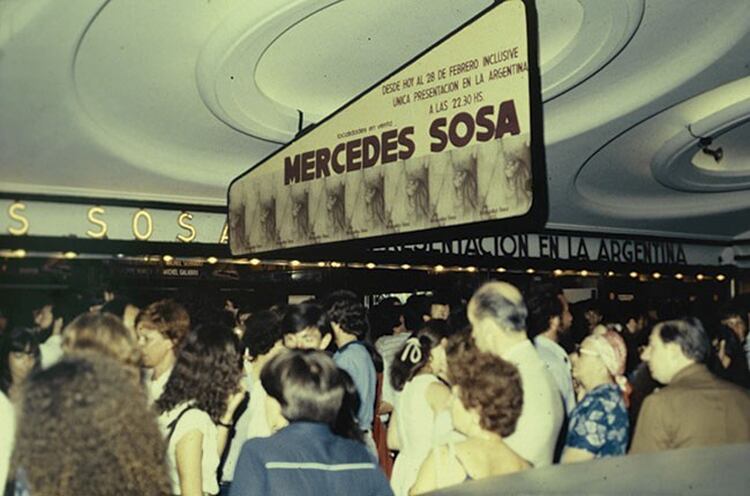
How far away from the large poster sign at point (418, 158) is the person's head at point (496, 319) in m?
0.36

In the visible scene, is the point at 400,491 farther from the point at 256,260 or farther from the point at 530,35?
the point at 530,35

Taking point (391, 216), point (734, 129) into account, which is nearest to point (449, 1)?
point (391, 216)

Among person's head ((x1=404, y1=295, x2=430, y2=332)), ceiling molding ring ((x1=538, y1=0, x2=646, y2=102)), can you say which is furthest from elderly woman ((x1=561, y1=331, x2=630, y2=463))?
ceiling molding ring ((x1=538, y1=0, x2=646, y2=102))

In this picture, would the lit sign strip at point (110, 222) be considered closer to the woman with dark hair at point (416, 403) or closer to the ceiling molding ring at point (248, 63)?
the ceiling molding ring at point (248, 63)

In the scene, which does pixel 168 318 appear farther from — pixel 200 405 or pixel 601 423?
pixel 601 423

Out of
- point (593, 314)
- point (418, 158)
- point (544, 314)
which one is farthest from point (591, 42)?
point (418, 158)

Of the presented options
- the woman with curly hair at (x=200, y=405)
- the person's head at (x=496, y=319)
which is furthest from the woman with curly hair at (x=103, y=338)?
the person's head at (x=496, y=319)

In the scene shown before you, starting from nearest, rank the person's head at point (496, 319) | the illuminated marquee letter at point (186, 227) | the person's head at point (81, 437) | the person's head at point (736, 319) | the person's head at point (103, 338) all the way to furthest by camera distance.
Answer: the person's head at point (81, 437), the person's head at point (103, 338), the illuminated marquee letter at point (186, 227), the person's head at point (496, 319), the person's head at point (736, 319)

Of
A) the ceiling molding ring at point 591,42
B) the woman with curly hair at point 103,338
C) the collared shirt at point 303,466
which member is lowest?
the collared shirt at point 303,466

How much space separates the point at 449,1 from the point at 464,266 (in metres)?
0.74

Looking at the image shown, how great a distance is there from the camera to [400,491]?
1881 millimetres

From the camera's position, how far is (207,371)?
1721mm

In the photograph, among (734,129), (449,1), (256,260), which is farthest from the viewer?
(734,129)

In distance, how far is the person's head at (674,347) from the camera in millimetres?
2439
